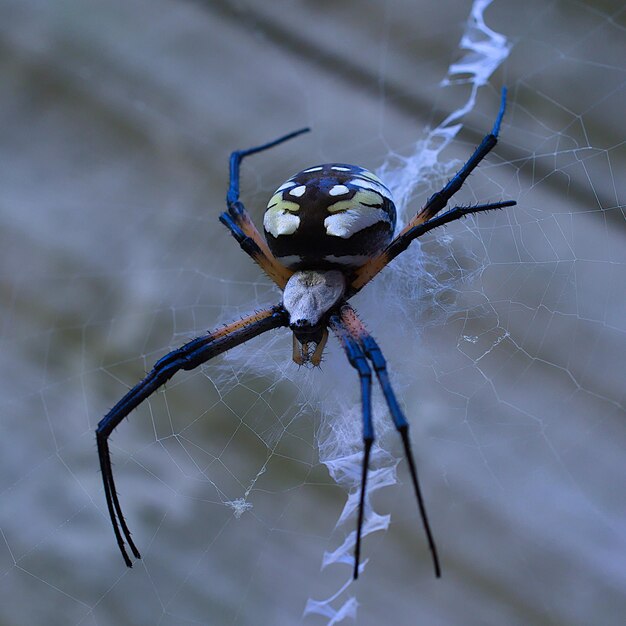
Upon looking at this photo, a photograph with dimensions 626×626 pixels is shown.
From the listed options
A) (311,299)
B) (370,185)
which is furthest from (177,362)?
(370,185)

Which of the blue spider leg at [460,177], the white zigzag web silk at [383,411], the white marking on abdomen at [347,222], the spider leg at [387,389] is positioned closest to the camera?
the spider leg at [387,389]

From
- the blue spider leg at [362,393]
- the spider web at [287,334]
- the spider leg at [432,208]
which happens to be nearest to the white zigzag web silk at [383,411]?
the spider web at [287,334]

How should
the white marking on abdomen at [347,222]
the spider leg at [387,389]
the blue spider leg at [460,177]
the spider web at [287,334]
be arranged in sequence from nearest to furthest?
the spider leg at [387,389], the white marking on abdomen at [347,222], the blue spider leg at [460,177], the spider web at [287,334]

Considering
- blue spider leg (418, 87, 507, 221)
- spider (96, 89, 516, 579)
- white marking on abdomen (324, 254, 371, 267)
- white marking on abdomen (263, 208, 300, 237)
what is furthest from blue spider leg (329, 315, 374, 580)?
blue spider leg (418, 87, 507, 221)

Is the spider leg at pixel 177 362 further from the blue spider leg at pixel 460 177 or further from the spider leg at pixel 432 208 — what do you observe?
the blue spider leg at pixel 460 177

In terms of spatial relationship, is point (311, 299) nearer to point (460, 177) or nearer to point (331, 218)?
point (331, 218)

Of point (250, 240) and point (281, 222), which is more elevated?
point (281, 222)
